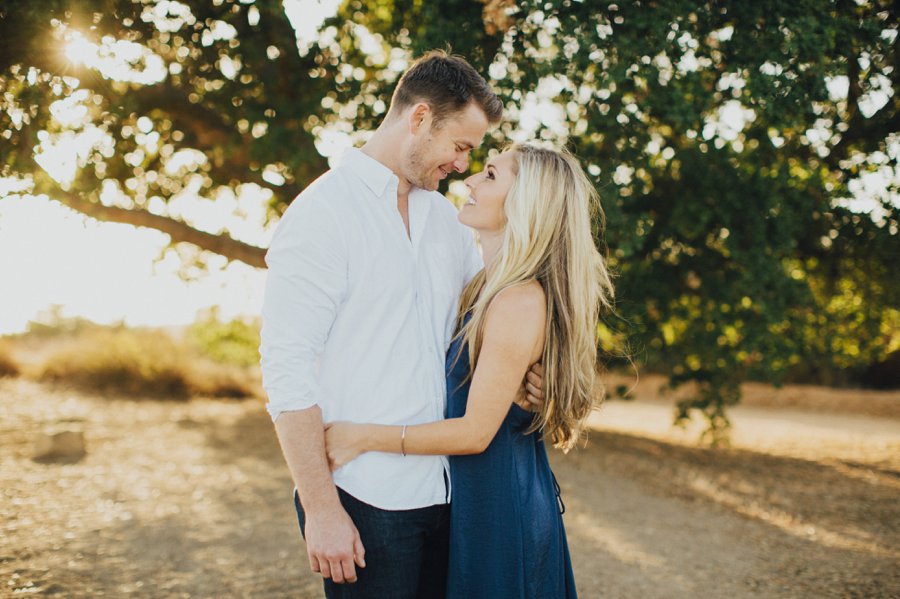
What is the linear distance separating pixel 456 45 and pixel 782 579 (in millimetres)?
4857

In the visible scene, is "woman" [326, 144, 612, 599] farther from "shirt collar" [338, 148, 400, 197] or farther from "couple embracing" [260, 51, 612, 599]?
"shirt collar" [338, 148, 400, 197]

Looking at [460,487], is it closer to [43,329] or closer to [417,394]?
[417,394]

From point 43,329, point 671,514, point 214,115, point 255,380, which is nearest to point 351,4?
point 214,115

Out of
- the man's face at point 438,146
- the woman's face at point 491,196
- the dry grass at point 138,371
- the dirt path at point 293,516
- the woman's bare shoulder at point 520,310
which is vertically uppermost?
the man's face at point 438,146

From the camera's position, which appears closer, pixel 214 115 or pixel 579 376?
pixel 579 376

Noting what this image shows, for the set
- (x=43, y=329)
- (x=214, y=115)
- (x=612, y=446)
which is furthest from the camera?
(x=43, y=329)

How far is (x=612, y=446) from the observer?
1027cm

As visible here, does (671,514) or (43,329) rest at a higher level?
(43,329)

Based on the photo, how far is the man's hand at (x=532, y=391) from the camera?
7.20ft

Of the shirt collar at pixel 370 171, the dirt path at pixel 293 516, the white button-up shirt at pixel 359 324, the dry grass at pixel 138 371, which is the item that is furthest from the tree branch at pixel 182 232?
the white button-up shirt at pixel 359 324

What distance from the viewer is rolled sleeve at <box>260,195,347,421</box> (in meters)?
1.88

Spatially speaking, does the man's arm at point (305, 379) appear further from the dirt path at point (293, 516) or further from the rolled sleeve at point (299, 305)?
the dirt path at point (293, 516)

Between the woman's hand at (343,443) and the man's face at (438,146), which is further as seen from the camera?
the man's face at (438,146)

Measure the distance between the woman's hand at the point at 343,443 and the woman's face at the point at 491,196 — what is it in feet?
2.87
